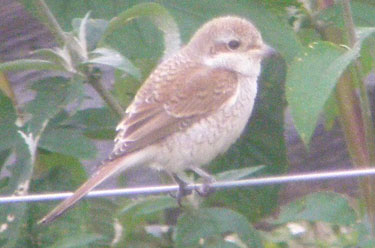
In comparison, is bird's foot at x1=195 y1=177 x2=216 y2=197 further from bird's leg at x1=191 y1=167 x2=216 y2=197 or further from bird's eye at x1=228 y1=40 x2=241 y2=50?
bird's eye at x1=228 y1=40 x2=241 y2=50

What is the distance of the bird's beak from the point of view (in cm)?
316

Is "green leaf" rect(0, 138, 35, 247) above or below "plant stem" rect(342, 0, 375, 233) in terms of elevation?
below

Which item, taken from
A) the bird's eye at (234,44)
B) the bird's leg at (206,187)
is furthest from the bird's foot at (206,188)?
the bird's eye at (234,44)

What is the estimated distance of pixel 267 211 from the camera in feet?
11.0

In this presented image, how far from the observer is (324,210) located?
2861 mm

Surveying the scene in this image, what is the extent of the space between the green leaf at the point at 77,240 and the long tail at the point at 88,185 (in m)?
0.08

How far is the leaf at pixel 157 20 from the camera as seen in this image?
8.84 ft

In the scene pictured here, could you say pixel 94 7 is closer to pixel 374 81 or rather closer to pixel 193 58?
pixel 193 58

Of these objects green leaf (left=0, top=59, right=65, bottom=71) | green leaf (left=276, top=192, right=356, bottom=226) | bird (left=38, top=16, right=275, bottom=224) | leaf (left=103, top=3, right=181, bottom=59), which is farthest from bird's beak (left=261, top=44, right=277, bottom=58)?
green leaf (left=0, top=59, right=65, bottom=71)

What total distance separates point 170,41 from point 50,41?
4.10ft

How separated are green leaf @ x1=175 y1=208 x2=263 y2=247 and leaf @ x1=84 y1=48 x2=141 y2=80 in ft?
1.90

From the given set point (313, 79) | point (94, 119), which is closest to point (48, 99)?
point (94, 119)

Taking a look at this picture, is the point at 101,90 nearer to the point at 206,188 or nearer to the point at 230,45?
the point at 206,188

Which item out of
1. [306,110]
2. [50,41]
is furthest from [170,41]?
[50,41]
